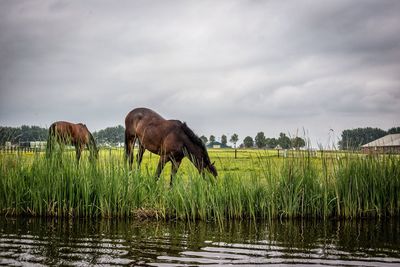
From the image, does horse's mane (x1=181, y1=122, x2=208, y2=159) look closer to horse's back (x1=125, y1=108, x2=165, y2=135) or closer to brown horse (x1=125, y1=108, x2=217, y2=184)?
brown horse (x1=125, y1=108, x2=217, y2=184)

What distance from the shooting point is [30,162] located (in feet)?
33.7

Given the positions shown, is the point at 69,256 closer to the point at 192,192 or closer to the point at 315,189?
the point at 192,192

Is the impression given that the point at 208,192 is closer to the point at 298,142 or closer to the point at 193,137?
the point at 298,142

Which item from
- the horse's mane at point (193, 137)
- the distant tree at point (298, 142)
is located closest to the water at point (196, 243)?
the distant tree at point (298, 142)

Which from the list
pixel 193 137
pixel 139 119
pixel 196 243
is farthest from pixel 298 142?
pixel 139 119

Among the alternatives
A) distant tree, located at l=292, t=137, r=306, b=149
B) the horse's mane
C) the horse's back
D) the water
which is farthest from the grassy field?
the horse's back

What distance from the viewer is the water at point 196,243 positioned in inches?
195

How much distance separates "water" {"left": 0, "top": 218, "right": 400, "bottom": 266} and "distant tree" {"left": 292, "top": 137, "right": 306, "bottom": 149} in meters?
2.32

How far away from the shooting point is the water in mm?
4965

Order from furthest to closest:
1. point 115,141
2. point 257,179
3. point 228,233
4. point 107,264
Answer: point 115,141, point 257,179, point 228,233, point 107,264

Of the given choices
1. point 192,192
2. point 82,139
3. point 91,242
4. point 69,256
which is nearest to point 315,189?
point 192,192

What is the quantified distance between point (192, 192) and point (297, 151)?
304cm

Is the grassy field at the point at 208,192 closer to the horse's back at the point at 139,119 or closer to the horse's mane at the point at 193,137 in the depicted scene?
the horse's mane at the point at 193,137

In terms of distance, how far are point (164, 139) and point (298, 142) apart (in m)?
5.67
